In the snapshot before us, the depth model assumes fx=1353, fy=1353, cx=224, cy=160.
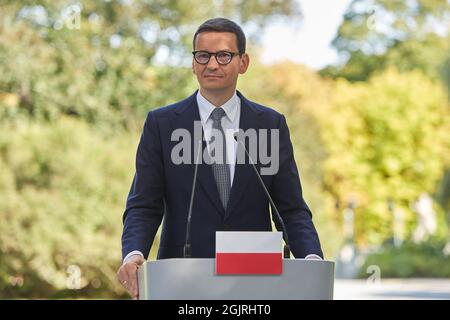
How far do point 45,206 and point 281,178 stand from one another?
22.3 m

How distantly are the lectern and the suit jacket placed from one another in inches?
27.8

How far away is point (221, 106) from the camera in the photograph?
4.11 metres

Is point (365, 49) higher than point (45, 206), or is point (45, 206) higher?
point (365, 49)

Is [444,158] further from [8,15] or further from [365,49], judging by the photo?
[8,15]

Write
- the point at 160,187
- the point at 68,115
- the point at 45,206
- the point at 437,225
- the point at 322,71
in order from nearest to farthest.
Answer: the point at 160,187 → the point at 45,206 → the point at 68,115 → the point at 437,225 → the point at 322,71

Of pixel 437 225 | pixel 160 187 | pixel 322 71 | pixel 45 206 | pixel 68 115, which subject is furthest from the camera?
pixel 322 71

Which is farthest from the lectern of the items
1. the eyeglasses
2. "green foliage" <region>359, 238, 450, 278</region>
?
"green foliage" <region>359, 238, 450, 278</region>

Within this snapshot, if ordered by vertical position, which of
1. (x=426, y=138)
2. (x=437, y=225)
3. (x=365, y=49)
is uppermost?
(x=365, y=49)

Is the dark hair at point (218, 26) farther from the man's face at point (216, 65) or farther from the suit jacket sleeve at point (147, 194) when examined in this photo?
the suit jacket sleeve at point (147, 194)

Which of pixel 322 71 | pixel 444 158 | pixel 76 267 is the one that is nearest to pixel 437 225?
pixel 444 158

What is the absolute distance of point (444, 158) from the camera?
5616 cm

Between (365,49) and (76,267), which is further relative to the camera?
(365,49)

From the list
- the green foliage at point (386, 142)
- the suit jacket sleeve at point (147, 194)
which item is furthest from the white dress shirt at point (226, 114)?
the green foliage at point (386, 142)

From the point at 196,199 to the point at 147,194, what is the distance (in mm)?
152
